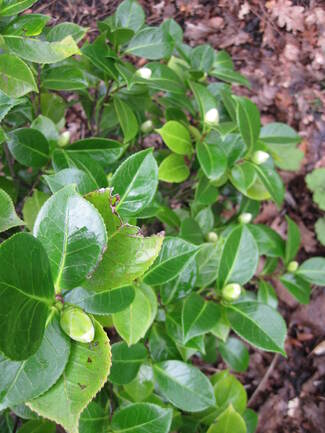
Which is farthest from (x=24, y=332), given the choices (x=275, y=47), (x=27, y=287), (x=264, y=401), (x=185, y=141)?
(x=275, y=47)

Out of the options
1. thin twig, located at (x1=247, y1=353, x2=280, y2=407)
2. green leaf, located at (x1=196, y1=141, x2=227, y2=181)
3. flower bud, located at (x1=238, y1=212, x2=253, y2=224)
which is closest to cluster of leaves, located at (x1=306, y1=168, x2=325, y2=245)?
thin twig, located at (x1=247, y1=353, x2=280, y2=407)

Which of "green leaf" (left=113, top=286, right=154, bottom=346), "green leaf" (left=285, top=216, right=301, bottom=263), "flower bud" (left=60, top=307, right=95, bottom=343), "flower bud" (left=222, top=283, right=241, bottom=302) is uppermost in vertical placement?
"flower bud" (left=60, top=307, right=95, bottom=343)

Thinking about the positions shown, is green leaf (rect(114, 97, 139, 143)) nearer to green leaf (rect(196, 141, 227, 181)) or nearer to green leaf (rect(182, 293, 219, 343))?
green leaf (rect(196, 141, 227, 181))

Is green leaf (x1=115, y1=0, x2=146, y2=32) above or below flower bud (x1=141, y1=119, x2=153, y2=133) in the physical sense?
above

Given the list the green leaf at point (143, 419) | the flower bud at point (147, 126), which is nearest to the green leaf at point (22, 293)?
the green leaf at point (143, 419)

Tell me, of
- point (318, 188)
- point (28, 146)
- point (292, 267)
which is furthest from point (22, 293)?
point (318, 188)

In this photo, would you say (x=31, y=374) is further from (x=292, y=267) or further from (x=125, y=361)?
(x=292, y=267)

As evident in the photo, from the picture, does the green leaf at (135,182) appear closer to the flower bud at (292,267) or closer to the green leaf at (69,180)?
the green leaf at (69,180)

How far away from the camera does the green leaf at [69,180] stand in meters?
0.89

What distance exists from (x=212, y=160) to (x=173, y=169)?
0.16 meters

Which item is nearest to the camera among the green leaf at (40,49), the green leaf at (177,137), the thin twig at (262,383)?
the green leaf at (40,49)

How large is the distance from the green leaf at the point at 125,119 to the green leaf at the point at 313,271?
2.64 feet

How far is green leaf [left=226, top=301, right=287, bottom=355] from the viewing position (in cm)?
102

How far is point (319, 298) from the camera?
214 centimetres
